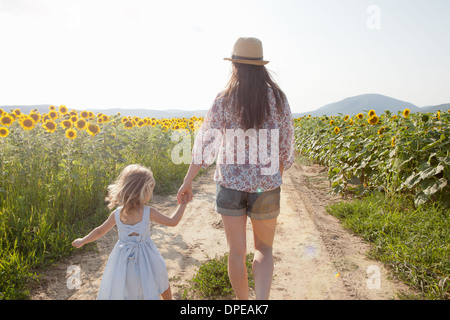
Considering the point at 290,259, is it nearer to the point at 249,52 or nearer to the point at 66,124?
the point at 249,52

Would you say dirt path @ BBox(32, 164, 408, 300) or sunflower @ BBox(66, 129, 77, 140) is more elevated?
sunflower @ BBox(66, 129, 77, 140)

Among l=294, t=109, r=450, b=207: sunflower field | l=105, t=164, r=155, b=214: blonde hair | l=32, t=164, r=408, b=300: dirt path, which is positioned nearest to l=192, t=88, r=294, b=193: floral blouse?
l=105, t=164, r=155, b=214: blonde hair

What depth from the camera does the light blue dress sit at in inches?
82.2

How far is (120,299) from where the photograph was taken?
2.07 m

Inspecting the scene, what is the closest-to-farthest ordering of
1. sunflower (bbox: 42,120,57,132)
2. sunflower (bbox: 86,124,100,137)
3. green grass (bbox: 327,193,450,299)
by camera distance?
green grass (bbox: 327,193,450,299) < sunflower (bbox: 42,120,57,132) < sunflower (bbox: 86,124,100,137)

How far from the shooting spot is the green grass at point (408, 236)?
285 cm

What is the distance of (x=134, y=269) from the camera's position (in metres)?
2.14

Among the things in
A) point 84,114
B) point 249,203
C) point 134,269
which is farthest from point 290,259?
point 84,114

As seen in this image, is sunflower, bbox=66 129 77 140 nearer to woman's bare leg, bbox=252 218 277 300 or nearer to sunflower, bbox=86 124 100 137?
sunflower, bbox=86 124 100 137

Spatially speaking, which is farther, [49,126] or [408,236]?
[49,126]

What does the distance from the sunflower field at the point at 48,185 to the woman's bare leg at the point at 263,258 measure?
→ 7.00 feet

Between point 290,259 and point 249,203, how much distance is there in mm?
1732

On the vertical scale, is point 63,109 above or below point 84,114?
above
